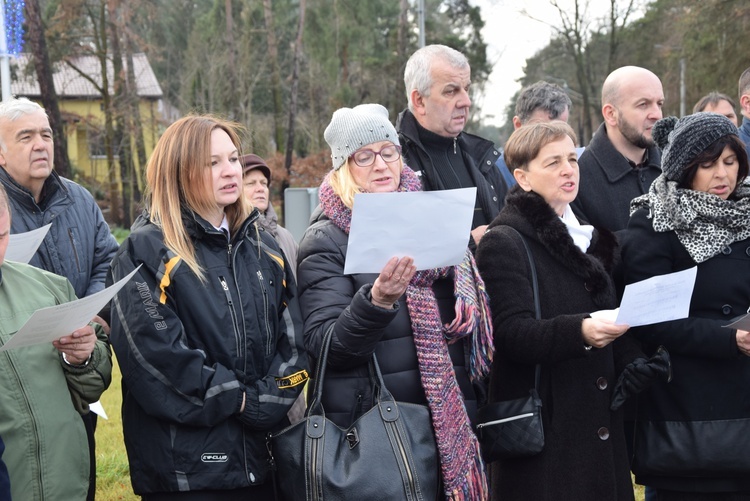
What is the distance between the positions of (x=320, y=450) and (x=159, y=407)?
1.90 ft

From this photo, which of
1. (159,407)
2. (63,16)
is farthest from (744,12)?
(159,407)

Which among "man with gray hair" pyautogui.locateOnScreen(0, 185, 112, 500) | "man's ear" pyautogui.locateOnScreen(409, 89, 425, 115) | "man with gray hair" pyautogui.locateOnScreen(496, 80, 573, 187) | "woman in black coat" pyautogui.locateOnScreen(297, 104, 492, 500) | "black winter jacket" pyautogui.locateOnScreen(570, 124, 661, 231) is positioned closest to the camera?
"man with gray hair" pyautogui.locateOnScreen(0, 185, 112, 500)

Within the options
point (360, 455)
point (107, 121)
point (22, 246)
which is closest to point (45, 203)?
point (22, 246)

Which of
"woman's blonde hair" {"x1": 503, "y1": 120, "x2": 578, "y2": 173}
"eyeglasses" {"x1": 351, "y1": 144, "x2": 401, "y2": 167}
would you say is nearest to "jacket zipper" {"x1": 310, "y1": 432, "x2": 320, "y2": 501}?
"eyeglasses" {"x1": 351, "y1": 144, "x2": 401, "y2": 167}

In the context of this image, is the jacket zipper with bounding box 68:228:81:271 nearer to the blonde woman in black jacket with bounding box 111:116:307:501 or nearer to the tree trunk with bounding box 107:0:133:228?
the blonde woman in black jacket with bounding box 111:116:307:501

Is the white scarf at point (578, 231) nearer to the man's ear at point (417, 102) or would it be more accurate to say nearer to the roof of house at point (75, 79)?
the man's ear at point (417, 102)

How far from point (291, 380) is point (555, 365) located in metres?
1.16

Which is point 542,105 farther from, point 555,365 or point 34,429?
point 34,429

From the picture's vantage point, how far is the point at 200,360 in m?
3.03

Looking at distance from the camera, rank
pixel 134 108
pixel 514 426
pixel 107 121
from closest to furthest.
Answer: pixel 514 426 → pixel 134 108 → pixel 107 121

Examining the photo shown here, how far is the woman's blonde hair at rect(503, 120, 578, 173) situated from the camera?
3783mm

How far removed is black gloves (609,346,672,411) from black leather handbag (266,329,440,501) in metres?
0.93

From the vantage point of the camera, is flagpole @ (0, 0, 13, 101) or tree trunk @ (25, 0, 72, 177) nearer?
flagpole @ (0, 0, 13, 101)

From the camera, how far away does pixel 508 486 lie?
3.68m
